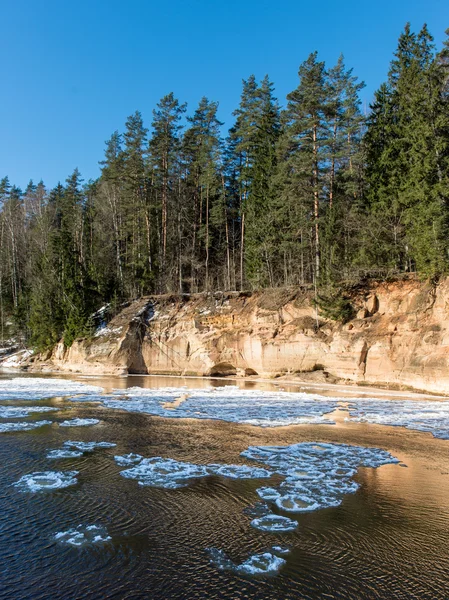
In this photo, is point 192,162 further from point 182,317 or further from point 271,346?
point 271,346

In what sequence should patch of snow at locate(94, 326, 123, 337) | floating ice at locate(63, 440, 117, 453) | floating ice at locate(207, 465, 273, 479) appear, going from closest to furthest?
floating ice at locate(207, 465, 273, 479) < floating ice at locate(63, 440, 117, 453) < patch of snow at locate(94, 326, 123, 337)

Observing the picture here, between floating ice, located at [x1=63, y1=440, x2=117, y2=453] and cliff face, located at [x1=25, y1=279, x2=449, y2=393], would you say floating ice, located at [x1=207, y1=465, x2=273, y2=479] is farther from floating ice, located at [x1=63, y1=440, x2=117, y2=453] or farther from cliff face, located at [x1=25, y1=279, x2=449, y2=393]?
cliff face, located at [x1=25, y1=279, x2=449, y2=393]

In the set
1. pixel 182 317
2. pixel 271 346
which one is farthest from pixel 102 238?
pixel 271 346

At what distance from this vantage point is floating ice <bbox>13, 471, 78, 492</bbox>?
7.95m

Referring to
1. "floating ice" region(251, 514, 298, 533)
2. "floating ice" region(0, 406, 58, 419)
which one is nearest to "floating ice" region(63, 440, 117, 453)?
"floating ice" region(0, 406, 58, 419)

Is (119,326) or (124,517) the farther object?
(119,326)

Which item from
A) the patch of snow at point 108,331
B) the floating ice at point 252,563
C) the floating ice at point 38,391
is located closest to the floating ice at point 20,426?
the floating ice at point 38,391

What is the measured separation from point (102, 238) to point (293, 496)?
41586 millimetres

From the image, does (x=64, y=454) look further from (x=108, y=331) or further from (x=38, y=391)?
(x=108, y=331)

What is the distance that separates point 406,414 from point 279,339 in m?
15.4

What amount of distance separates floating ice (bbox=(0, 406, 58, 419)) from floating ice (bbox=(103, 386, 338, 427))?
8.82 feet

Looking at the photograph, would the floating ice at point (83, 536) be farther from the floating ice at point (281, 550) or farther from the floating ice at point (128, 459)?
the floating ice at point (128, 459)

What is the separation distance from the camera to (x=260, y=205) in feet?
124

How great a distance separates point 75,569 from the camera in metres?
5.16
